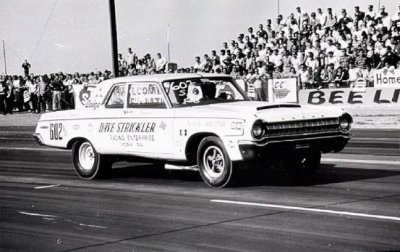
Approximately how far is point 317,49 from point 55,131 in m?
15.7

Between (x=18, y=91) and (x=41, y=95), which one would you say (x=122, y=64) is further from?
(x=18, y=91)

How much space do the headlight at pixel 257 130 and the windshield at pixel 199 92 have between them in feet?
4.81

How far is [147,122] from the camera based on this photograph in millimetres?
10531

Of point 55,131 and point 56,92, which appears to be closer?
point 55,131

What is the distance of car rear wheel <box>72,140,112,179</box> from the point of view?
1141cm

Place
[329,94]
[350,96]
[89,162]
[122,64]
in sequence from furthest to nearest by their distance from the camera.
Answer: [122,64] < [329,94] < [350,96] < [89,162]

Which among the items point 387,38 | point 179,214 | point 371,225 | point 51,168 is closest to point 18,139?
point 51,168

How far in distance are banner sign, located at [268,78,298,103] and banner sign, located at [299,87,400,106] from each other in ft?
1.00

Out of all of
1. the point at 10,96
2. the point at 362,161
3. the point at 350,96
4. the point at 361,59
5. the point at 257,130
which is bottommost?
the point at 362,161

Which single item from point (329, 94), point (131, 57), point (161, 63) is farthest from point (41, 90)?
point (329, 94)

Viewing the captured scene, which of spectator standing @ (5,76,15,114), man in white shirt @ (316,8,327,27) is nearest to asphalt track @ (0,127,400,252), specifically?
man in white shirt @ (316,8,327,27)

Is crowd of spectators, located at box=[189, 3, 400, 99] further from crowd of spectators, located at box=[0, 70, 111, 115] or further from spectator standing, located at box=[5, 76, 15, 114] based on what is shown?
spectator standing, located at box=[5, 76, 15, 114]

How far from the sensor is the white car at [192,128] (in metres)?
9.41

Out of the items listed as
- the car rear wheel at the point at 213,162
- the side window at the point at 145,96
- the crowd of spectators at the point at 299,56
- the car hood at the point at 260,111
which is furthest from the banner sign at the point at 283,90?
the car rear wheel at the point at 213,162
